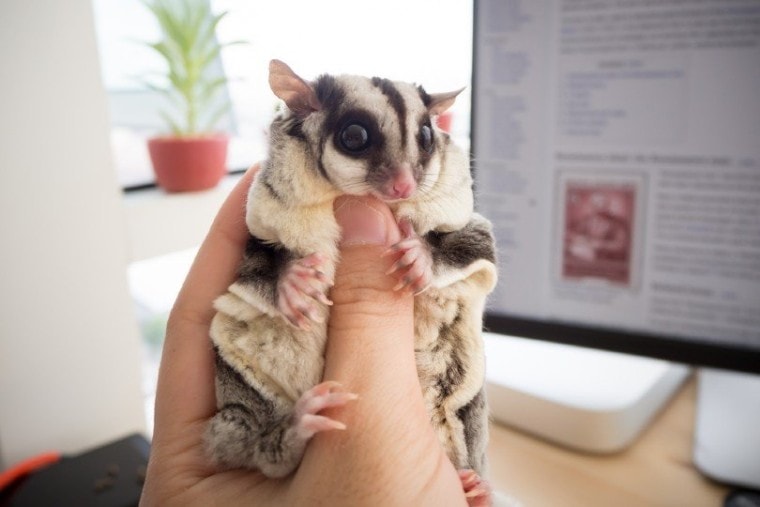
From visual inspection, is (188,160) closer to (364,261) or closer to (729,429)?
(364,261)

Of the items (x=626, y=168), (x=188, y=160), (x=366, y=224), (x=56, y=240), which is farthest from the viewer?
(x=188, y=160)

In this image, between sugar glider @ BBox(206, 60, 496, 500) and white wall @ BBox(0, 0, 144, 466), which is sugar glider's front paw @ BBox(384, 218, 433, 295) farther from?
white wall @ BBox(0, 0, 144, 466)

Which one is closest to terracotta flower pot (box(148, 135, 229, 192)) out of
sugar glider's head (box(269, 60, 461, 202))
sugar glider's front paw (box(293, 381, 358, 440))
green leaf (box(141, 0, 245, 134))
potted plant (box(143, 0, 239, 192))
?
potted plant (box(143, 0, 239, 192))

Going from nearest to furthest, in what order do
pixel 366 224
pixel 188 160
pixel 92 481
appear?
pixel 366 224, pixel 92 481, pixel 188 160

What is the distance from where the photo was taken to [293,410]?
864 mm

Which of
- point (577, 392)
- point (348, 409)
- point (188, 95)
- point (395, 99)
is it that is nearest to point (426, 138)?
point (395, 99)

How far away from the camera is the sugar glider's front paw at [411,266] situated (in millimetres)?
898

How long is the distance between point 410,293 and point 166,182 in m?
1.07

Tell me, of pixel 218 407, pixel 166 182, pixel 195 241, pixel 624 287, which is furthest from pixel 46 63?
pixel 624 287

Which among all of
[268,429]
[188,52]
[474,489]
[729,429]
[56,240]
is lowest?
[729,429]

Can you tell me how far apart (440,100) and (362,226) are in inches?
9.2

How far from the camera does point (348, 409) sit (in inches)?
34.0

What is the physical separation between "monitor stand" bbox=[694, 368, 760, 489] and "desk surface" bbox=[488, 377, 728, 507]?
39mm

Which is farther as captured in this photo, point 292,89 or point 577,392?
point 577,392
